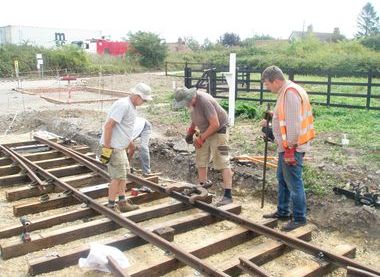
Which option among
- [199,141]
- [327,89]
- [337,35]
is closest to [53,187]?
[199,141]

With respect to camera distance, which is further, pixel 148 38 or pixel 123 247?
pixel 148 38

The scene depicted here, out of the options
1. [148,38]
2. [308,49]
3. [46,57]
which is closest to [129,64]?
[148,38]

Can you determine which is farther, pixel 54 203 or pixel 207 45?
pixel 207 45

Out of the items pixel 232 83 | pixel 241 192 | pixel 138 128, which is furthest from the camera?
pixel 232 83

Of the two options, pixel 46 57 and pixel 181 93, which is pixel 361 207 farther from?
pixel 46 57

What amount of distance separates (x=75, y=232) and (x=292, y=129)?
2740mm

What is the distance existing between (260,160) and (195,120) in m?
1.96

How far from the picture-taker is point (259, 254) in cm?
462

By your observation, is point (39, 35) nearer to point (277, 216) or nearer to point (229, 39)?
point (229, 39)

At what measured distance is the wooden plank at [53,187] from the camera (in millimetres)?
6840

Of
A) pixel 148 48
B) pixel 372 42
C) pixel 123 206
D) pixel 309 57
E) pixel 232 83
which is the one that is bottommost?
pixel 123 206

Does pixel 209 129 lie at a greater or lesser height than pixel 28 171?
greater

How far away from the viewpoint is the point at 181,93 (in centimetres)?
601

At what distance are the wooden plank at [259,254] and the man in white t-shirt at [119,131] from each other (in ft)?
6.17
